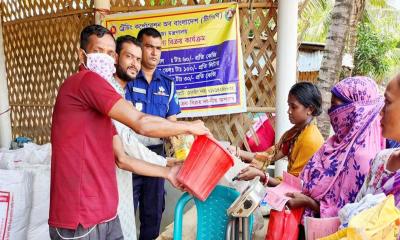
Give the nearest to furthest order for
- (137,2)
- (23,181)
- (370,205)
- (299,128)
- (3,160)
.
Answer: (370,205) < (299,128) < (23,181) < (3,160) < (137,2)

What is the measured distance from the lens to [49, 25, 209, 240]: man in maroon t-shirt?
141 centimetres

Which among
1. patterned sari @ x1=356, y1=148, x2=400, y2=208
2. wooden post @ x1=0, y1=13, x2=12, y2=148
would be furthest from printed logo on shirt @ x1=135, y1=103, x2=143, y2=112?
wooden post @ x1=0, y1=13, x2=12, y2=148

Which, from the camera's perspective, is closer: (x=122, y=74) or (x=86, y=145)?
(x=86, y=145)

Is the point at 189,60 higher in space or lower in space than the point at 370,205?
higher

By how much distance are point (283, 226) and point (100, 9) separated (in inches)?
119

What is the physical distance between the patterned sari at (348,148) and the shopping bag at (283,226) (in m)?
0.12

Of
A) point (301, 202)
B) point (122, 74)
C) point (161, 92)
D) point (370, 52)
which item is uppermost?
point (370, 52)

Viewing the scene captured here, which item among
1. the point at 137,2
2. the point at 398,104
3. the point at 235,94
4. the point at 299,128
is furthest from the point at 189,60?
the point at 398,104

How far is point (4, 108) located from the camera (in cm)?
513

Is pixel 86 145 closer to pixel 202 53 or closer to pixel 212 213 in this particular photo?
pixel 212 213

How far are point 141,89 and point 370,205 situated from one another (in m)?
2.03

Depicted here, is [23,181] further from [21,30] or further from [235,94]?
[21,30]

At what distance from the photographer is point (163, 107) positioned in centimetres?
290

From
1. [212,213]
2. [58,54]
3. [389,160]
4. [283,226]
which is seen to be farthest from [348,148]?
[58,54]
